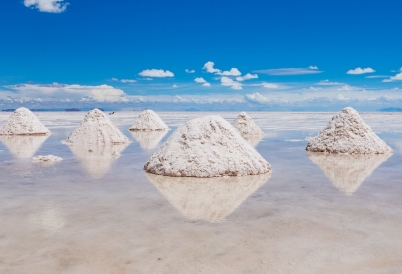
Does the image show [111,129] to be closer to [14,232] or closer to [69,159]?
[69,159]

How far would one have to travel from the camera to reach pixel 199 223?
191 inches

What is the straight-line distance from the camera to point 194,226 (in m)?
4.73

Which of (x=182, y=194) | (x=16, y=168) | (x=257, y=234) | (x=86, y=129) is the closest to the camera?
(x=257, y=234)

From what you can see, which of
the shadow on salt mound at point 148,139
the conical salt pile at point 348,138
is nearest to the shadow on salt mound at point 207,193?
the conical salt pile at point 348,138

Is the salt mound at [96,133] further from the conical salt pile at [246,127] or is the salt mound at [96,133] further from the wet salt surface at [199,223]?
the wet salt surface at [199,223]

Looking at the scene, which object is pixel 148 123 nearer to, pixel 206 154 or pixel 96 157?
pixel 96 157

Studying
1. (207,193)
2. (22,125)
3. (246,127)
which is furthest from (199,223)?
(22,125)

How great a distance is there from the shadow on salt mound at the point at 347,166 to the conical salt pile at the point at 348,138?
338 mm

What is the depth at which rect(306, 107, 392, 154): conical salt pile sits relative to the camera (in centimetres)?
1168

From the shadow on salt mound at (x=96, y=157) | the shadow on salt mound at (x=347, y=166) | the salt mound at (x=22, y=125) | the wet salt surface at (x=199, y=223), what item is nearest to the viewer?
the wet salt surface at (x=199, y=223)

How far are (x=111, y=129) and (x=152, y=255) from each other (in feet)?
41.0

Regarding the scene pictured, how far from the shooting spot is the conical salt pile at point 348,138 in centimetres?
1168

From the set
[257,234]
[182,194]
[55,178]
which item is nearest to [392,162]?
[182,194]

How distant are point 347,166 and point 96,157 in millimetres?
6617
